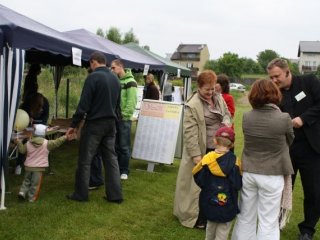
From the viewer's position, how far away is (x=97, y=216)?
15.6 feet

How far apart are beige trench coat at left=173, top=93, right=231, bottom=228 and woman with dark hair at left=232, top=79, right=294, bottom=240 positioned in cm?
82

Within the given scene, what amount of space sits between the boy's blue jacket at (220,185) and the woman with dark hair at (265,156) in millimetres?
126

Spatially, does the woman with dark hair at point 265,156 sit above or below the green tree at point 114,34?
below

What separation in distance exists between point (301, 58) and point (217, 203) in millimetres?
90234

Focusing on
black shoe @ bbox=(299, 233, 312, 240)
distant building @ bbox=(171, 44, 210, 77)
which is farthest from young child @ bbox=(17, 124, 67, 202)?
distant building @ bbox=(171, 44, 210, 77)

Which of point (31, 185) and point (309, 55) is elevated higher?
point (309, 55)

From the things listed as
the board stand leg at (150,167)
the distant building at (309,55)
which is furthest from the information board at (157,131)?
the distant building at (309,55)

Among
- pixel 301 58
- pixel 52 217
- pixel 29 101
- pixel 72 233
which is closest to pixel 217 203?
pixel 72 233

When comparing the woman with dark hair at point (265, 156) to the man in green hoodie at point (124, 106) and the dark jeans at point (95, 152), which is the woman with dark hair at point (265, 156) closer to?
the dark jeans at point (95, 152)

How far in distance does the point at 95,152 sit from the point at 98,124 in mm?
381

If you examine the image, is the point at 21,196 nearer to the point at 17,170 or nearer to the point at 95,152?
the point at 95,152

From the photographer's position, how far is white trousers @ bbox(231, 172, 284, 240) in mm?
3404

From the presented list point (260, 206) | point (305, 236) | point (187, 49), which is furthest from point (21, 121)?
point (187, 49)

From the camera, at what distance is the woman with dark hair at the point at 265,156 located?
332 centimetres
